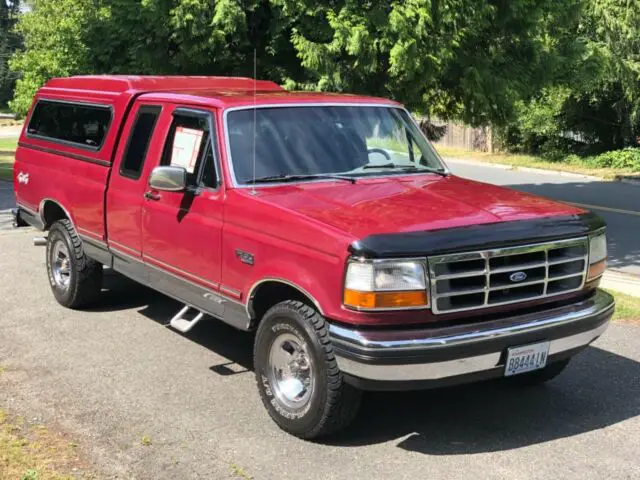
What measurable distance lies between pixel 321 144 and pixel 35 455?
268cm

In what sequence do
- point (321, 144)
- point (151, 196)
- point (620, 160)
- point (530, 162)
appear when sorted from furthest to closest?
1. point (530, 162)
2. point (620, 160)
3. point (151, 196)
4. point (321, 144)

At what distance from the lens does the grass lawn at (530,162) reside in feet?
73.7

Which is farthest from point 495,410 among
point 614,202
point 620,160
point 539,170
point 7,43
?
point 7,43

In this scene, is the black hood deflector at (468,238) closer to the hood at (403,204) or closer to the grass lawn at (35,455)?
the hood at (403,204)

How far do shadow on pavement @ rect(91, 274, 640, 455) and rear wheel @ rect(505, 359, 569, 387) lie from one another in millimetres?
54

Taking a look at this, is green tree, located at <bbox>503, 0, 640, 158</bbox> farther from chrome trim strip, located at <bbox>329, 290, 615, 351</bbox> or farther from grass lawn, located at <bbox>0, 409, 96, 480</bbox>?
grass lawn, located at <bbox>0, 409, 96, 480</bbox>

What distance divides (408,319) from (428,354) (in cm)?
21

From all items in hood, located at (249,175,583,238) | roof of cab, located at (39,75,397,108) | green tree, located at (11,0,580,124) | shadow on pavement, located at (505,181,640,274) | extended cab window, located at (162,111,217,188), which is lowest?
shadow on pavement, located at (505,181,640,274)

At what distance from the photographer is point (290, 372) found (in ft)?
15.4

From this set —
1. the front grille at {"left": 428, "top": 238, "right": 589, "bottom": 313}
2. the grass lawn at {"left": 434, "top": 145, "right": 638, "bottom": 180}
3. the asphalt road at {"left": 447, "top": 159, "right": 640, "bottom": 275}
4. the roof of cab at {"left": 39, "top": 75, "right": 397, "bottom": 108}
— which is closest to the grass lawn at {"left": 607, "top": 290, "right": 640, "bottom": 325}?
the asphalt road at {"left": 447, "top": 159, "right": 640, "bottom": 275}

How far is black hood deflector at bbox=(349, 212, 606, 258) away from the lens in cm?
409

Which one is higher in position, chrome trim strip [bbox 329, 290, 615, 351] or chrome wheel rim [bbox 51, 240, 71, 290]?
chrome trim strip [bbox 329, 290, 615, 351]

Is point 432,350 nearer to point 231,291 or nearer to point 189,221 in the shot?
point 231,291

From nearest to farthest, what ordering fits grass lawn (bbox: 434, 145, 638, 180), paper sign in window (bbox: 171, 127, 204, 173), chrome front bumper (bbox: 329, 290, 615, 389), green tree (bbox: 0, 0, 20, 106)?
chrome front bumper (bbox: 329, 290, 615, 389), paper sign in window (bbox: 171, 127, 204, 173), grass lawn (bbox: 434, 145, 638, 180), green tree (bbox: 0, 0, 20, 106)
